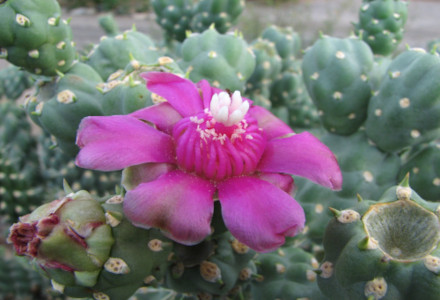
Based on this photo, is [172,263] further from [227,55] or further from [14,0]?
[14,0]

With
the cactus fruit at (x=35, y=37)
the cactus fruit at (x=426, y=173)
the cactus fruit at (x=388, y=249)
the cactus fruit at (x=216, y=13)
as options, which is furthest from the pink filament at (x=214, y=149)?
the cactus fruit at (x=216, y=13)

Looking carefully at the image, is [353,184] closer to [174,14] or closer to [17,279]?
[174,14]

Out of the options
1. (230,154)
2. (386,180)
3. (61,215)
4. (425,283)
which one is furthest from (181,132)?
(386,180)

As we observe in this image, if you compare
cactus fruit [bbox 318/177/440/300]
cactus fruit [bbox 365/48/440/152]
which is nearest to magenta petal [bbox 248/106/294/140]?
cactus fruit [bbox 318/177/440/300]

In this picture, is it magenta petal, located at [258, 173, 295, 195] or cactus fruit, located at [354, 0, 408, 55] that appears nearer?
magenta petal, located at [258, 173, 295, 195]

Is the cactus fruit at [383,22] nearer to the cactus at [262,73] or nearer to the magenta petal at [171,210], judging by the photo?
the cactus at [262,73]

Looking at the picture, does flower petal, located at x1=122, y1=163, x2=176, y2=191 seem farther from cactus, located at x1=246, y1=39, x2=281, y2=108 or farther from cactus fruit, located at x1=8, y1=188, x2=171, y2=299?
cactus, located at x1=246, y1=39, x2=281, y2=108
